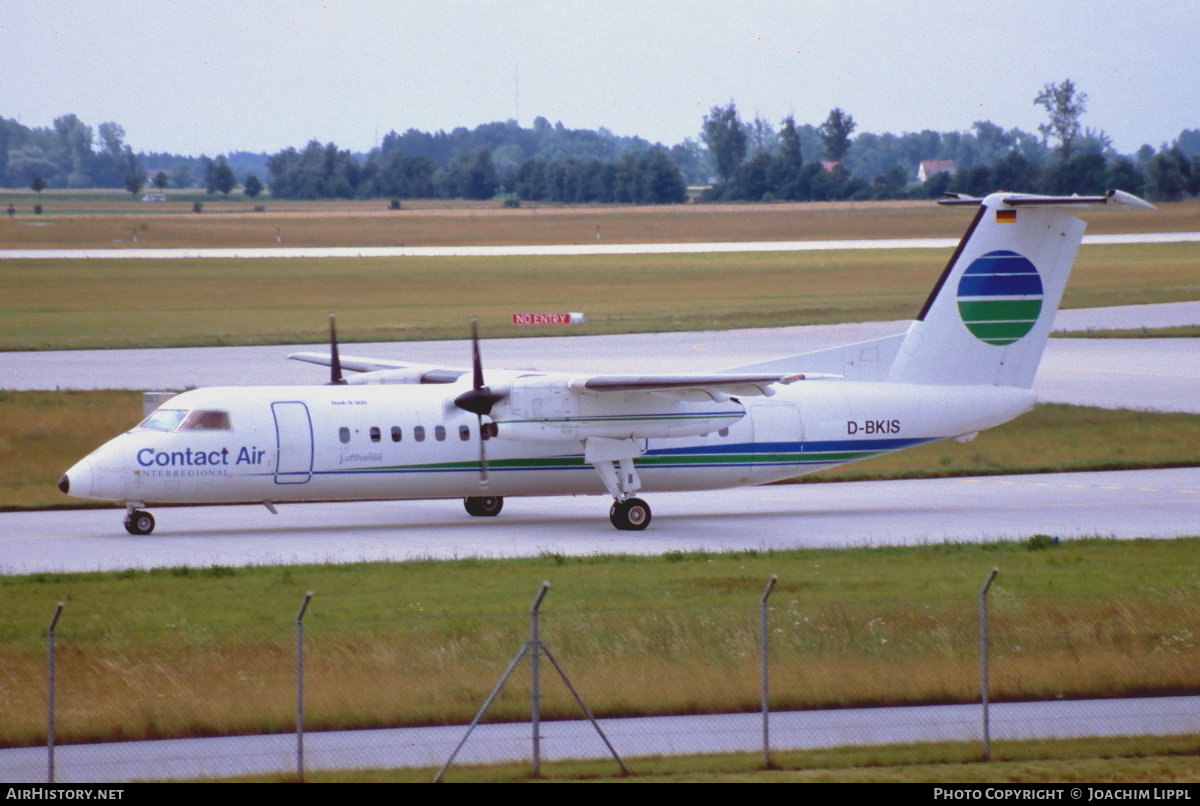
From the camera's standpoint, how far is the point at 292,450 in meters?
23.0

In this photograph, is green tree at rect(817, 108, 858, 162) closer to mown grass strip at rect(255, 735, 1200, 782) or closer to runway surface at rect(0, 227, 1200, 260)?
runway surface at rect(0, 227, 1200, 260)

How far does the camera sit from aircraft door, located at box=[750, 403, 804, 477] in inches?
969

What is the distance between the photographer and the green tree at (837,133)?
168 m

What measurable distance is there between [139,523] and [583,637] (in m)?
10.6

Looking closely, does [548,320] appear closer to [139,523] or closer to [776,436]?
[776,436]

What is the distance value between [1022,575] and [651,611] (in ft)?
18.8

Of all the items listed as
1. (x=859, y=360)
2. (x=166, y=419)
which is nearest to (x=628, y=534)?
(x=859, y=360)

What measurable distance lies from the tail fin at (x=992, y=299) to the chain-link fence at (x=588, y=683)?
8561mm

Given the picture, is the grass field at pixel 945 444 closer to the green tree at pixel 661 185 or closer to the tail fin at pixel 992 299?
the tail fin at pixel 992 299

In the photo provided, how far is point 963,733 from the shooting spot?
1252cm

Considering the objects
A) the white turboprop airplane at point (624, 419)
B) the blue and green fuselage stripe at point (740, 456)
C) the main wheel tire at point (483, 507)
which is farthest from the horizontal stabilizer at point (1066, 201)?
the main wheel tire at point (483, 507)

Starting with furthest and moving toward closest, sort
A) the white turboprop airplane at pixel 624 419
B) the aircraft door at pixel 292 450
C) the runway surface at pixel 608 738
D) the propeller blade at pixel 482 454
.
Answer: the propeller blade at pixel 482 454 < the aircraft door at pixel 292 450 < the white turboprop airplane at pixel 624 419 < the runway surface at pixel 608 738
